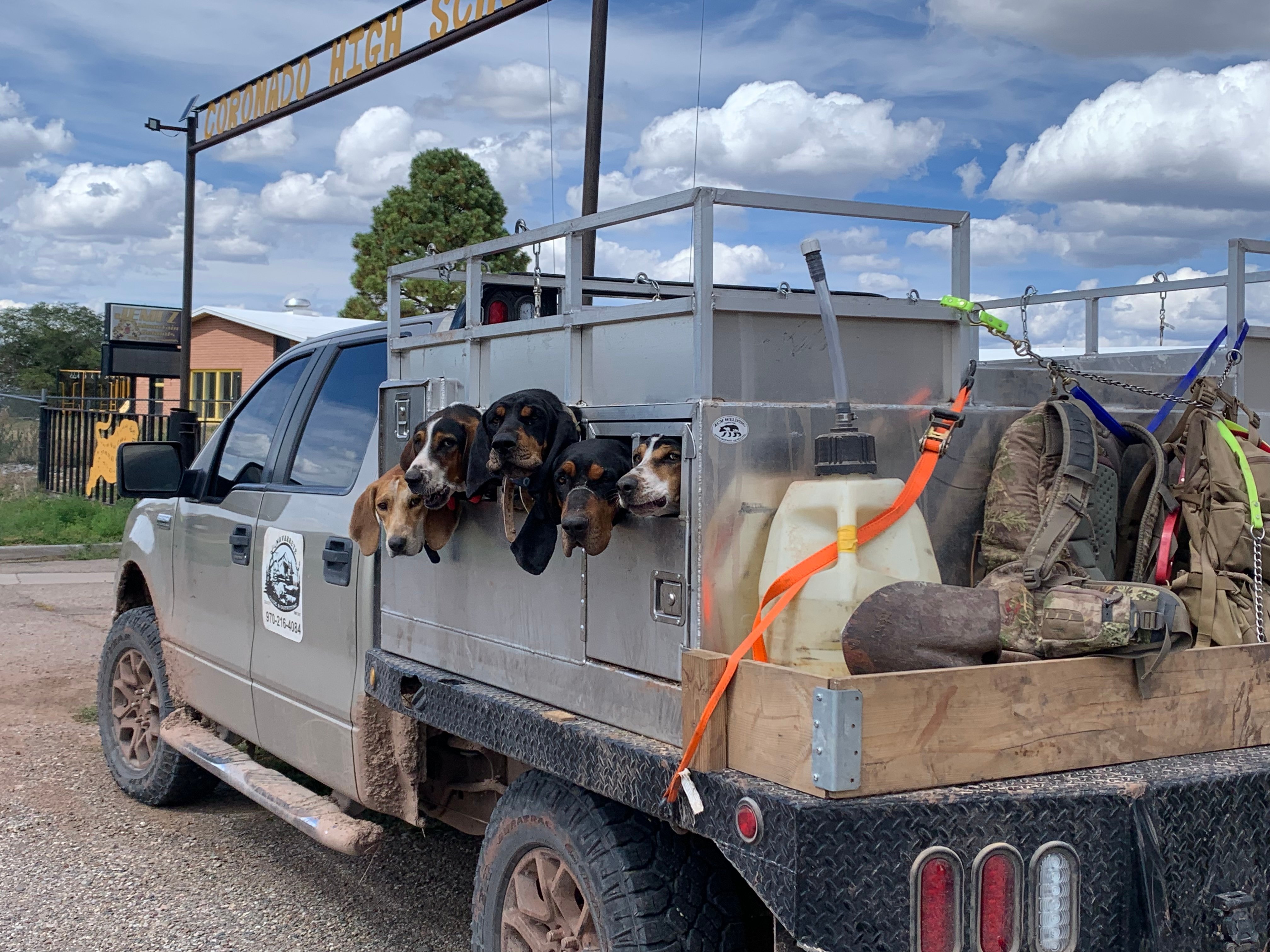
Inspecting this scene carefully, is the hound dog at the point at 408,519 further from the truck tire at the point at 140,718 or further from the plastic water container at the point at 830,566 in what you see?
the truck tire at the point at 140,718

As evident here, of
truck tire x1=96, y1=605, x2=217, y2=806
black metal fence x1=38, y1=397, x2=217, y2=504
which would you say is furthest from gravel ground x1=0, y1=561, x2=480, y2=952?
black metal fence x1=38, y1=397, x2=217, y2=504

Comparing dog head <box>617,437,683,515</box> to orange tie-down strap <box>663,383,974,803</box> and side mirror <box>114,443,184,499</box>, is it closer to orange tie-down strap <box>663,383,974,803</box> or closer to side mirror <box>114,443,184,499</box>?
orange tie-down strap <box>663,383,974,803</box>

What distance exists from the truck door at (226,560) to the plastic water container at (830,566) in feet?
8.75

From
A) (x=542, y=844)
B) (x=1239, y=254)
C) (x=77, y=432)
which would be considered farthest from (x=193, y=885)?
(x=77, y=432)

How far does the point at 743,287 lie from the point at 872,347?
1.53 meters

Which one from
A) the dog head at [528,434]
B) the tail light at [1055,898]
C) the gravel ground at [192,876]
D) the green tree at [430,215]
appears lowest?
the gravel ground at [192,876]

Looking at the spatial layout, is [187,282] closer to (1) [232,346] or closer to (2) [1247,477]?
(2) [1247,477]

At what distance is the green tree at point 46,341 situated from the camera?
62.9 m

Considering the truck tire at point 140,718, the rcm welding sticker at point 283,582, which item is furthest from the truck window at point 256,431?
the truck tire at point 140,718

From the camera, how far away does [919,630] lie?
2.34m

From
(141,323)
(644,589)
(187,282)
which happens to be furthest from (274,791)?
(141,323)

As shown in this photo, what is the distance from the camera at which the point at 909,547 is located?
2602mm

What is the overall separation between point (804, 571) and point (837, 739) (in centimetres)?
42

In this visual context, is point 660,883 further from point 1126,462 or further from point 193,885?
point 193,885
